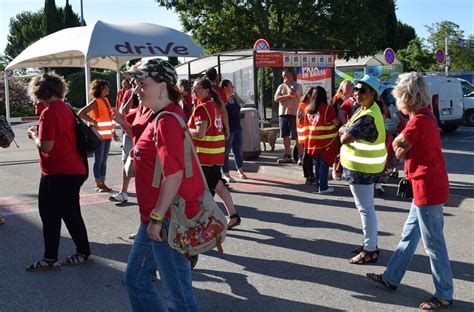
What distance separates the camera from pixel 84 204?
8586 millimetres

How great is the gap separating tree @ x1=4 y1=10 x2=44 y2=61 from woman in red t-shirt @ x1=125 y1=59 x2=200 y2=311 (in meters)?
60.6

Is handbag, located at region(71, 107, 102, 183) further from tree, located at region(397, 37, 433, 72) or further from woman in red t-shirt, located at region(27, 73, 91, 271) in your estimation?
tree, located at region(397, 37, 433, 72)

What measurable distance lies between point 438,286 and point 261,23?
72.6ft

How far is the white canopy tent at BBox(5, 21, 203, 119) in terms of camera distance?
504 inches

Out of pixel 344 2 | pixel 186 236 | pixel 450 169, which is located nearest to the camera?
pixel 186 236

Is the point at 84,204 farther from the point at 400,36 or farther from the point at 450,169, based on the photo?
the point at 400,36

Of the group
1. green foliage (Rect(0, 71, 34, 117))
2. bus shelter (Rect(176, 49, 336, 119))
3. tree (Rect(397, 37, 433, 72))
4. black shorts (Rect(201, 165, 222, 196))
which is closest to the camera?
black shorts (Rect(201, 165, 222, 196))

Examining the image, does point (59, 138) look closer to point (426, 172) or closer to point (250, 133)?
point (426, 172)

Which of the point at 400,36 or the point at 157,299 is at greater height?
the point at 400,36

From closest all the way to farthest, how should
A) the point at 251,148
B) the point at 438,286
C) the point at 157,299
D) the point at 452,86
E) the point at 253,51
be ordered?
the point at 157,299 < the point at 438,286 < the point at 251,148 < the point at 253,51 < the point at 452,86

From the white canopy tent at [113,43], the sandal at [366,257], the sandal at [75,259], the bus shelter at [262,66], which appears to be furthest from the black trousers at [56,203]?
the bus shelter at [262,66]

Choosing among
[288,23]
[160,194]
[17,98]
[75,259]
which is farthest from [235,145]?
[17,98]

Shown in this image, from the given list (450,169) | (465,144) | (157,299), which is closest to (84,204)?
(157,299)

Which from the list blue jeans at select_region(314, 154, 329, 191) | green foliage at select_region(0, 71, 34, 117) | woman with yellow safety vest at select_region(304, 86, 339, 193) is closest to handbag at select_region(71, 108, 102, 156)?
woman with yellow safety vest at select_region(304, 86, 339, 193)
